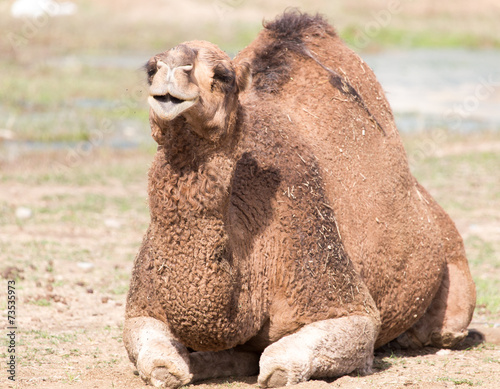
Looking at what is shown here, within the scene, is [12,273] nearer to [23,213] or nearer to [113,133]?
[23,213]

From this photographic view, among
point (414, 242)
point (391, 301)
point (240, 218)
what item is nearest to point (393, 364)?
point (391, 301)

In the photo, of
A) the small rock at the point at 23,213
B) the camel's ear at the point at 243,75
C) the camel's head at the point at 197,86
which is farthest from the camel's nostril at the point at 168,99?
the small rock at the point at 23,213

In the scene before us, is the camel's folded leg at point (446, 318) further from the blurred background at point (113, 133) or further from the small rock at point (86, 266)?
the small rock at point (86, 266)

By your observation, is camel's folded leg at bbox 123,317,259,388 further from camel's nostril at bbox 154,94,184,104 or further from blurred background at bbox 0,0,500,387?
camel's nostril at bbox 154,94,184,104

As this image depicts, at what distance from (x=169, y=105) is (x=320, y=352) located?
1760 millimetres

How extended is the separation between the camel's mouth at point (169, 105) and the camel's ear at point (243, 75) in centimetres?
46

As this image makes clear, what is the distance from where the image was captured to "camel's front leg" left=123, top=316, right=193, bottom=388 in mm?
4609

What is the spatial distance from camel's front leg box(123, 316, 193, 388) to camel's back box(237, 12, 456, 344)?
4.61 ft

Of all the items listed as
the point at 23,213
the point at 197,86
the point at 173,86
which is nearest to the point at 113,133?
the point at 23,213

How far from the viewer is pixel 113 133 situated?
1897 cm

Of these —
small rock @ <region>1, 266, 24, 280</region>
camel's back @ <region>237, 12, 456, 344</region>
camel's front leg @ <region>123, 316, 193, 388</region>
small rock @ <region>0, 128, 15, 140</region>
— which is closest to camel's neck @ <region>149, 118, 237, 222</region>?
camel's front leg @ <region>123, 316, 193, 388</region>

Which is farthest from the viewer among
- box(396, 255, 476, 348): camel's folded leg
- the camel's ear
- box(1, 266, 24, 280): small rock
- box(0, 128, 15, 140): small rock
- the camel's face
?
box(0, 128, 15, 140): small rock

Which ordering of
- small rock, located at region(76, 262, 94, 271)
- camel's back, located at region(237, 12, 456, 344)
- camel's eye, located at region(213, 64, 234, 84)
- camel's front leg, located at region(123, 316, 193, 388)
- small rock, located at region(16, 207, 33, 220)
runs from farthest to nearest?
1. small rock, located at region(16, 207, 33, 220)
2. small rock, located at region(76, 262, 94, 271)
3. camel's back, located at region(237, 12, 456, 344)
4. camel's front leg, located at region(123, 316, 193, 388)
5. camel's eye, located at region(213, 64, 234, 84)

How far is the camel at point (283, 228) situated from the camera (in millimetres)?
4285
